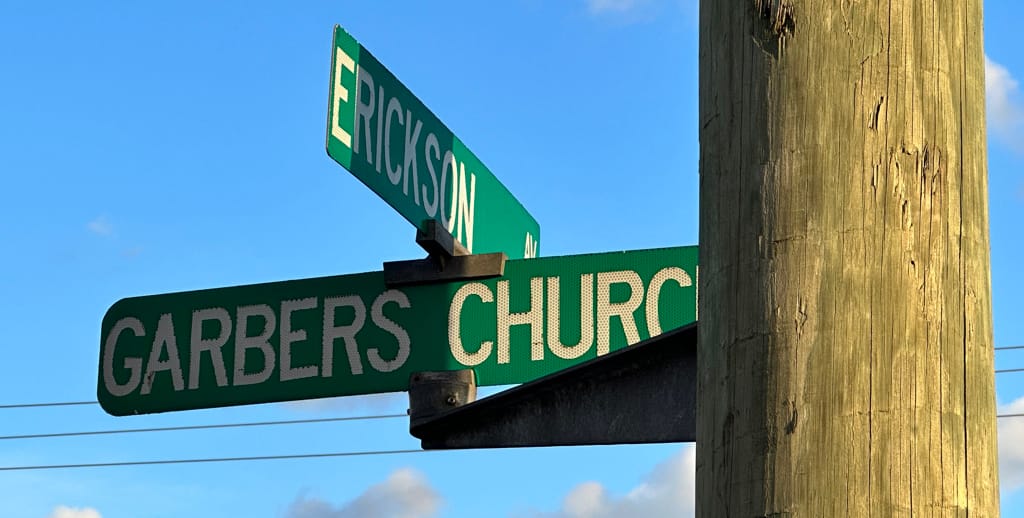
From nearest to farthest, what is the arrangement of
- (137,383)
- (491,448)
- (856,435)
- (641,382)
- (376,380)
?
(856,435) < (641,382) < (491,448) < (376,380) < (137,383)

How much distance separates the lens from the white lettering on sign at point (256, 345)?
4137 millimetres

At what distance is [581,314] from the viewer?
4016 millimetres

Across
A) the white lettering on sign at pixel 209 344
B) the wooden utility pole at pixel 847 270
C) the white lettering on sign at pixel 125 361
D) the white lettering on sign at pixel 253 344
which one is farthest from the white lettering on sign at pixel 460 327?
the wooden utility pole at pixel 847 270

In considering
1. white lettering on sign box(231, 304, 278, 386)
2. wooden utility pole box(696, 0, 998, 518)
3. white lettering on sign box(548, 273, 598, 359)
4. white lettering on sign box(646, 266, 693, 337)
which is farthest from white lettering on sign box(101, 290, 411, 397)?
wooden utility pole box(696, 0, 998, 518)

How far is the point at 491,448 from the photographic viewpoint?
125 inches

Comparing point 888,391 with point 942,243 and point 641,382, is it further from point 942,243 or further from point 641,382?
point 641,382

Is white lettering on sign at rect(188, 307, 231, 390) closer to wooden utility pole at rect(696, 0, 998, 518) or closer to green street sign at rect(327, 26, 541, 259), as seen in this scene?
green street sign at rect(327, 26, 541, 259)

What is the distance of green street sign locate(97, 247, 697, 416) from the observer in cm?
401

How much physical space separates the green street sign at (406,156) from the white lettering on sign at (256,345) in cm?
31

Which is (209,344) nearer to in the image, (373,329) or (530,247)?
(373,329)

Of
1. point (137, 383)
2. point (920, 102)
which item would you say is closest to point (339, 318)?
point (137, 383)

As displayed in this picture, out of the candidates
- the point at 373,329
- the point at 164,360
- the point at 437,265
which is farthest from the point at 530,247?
the point at 164,360

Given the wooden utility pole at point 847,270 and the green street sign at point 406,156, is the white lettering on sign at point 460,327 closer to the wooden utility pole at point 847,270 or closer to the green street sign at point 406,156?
the green street sign at point 406,156

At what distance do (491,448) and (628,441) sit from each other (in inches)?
12.5
